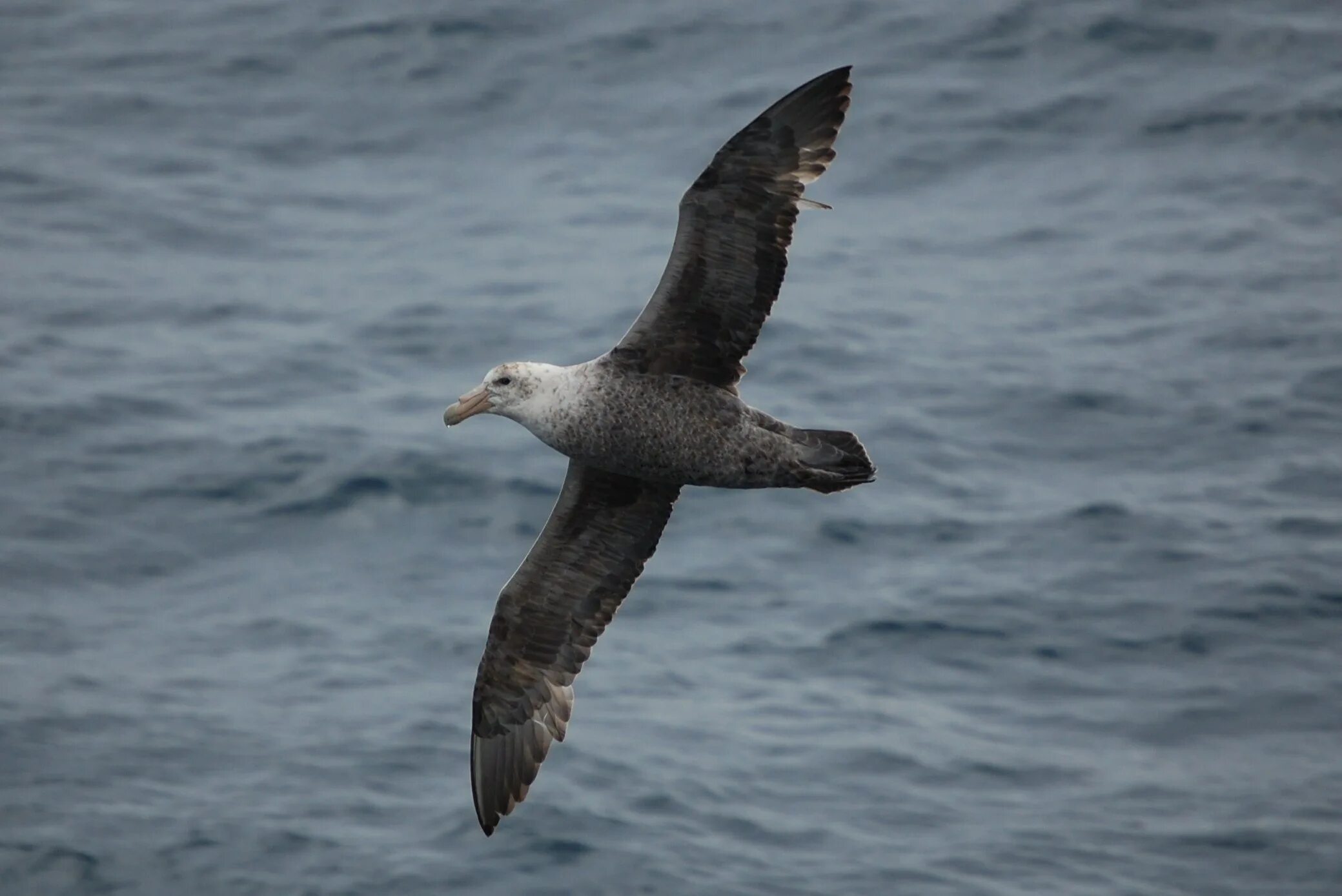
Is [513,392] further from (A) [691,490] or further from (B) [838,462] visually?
(A) [691,490]

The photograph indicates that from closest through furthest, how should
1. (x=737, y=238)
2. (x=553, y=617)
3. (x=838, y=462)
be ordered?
(x=737, y=238), (x=838, y=462), (x=553, y=617)

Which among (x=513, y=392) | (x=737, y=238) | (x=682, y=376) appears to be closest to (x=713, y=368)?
(x=682, y=376)

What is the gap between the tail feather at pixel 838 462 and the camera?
10.1 metres

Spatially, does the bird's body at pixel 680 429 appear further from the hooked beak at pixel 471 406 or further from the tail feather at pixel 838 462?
the hooked beak at pixel 471 406

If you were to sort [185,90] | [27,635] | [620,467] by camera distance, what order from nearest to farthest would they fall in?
[620,467] < [27,635] < [185,90]

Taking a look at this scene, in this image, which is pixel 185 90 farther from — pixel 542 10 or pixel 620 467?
pixel 620 467

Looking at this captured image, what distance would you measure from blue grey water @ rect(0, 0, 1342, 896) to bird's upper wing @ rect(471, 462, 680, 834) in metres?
2.61

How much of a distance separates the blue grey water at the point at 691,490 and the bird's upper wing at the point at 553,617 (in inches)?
103

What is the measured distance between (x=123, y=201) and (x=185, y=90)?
2.48 meters

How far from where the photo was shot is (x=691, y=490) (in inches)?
708

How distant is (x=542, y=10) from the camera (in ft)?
83.9

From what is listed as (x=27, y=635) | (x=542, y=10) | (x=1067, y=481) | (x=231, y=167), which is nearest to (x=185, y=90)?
(x=231, y=167)

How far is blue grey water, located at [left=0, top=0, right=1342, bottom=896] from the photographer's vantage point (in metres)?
14.7

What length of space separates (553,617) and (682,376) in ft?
6.01
